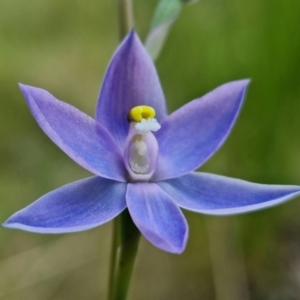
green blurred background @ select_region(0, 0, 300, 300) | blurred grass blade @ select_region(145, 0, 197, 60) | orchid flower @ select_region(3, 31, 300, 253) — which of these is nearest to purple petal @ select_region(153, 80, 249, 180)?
orchid flower @ select_region(3, 31, 300, 253)

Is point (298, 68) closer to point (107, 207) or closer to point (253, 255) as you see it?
point (253, 255)

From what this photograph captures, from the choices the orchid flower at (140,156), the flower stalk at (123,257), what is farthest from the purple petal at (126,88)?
the flower stalk at (123,257)

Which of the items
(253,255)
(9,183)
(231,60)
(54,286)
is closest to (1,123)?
(9,183)

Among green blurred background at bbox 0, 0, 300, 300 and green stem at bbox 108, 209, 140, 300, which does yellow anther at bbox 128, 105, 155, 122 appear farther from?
green blurred background at bbox 0, 0, 300, 300

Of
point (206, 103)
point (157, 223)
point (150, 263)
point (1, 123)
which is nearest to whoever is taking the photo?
point (157, 223)

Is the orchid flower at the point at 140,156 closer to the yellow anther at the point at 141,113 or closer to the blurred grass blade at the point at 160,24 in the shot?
the yellow anther at the point at 141,113

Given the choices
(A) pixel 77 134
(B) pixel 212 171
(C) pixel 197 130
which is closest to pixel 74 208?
(A) pixel 77 134
